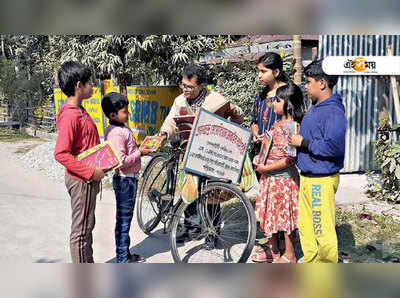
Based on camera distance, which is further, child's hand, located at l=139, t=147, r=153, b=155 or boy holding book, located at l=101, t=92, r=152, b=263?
child's hand, located at l=139, t=147, r=153, b=155

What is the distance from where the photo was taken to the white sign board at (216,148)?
3.52 m

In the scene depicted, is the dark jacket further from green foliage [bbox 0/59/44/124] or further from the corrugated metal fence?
green foliage [bbox 0/59/44/124]

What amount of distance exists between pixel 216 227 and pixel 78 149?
1484mm

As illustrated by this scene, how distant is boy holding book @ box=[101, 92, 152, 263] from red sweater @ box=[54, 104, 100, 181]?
47cm

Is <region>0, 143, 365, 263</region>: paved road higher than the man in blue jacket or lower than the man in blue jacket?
lower

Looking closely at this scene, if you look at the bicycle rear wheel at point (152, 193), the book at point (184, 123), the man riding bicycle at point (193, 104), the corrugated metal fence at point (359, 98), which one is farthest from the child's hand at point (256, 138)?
the corrugated metal fence at point (359, 98)

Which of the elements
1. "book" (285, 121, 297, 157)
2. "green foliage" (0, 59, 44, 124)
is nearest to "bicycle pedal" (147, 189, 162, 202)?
"book" (285, 121, 297, 157)

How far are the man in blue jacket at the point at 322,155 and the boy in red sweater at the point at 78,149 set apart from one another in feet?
5.19

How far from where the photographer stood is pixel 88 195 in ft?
10.7

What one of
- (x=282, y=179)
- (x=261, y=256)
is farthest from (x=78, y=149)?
(x=261, y=256)

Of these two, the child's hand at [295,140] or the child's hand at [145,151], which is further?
the child's hand at [145,151]

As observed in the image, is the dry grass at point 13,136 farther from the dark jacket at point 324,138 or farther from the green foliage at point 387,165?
the dark jacket at point 324,138

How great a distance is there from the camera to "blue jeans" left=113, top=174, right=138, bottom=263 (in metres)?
3.83

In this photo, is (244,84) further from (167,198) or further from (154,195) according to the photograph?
(167,198)
